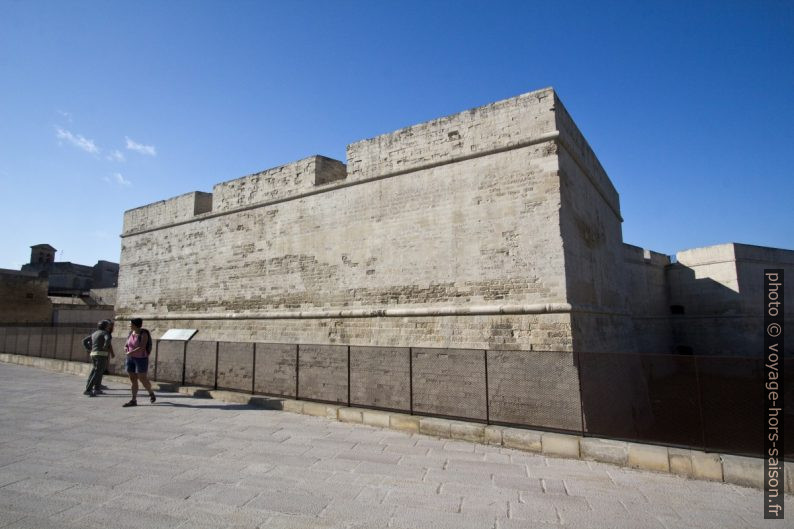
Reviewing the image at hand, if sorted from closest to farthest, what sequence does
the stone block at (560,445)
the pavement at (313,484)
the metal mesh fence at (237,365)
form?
the pavement at (313,484) → the stone block at (560,445) → the metal mesh fence at (237,365)

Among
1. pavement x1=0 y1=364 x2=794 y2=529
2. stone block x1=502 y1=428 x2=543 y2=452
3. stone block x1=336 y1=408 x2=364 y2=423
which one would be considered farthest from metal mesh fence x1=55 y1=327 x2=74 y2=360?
stone block x1=502 y1=428 x2=543 y2=452

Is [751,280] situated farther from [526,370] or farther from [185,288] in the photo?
[185,288]

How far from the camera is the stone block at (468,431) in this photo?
18.2 feet

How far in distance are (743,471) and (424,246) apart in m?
6.53

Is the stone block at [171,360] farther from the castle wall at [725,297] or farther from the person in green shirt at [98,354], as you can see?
the castle wall at [725,297]

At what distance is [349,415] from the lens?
655cm

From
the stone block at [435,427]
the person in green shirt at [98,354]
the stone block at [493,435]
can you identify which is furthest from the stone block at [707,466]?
the person in green shirt at [98,354]

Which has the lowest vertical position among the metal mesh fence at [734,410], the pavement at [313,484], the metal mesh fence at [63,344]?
the metal mesh fence at [734,410]

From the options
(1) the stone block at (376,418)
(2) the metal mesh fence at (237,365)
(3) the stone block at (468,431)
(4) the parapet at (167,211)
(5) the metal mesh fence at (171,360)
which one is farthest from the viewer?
(4) the parapet at (167,211)

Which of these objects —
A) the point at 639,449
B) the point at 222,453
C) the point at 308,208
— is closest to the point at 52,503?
the point at 222,453

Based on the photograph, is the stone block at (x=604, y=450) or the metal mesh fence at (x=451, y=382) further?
the metal mesh fence at (x=451, y=382)

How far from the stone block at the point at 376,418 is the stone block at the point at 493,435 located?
1536 mm

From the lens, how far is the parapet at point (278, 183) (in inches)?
468

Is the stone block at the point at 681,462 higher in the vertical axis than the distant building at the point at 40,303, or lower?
lower
